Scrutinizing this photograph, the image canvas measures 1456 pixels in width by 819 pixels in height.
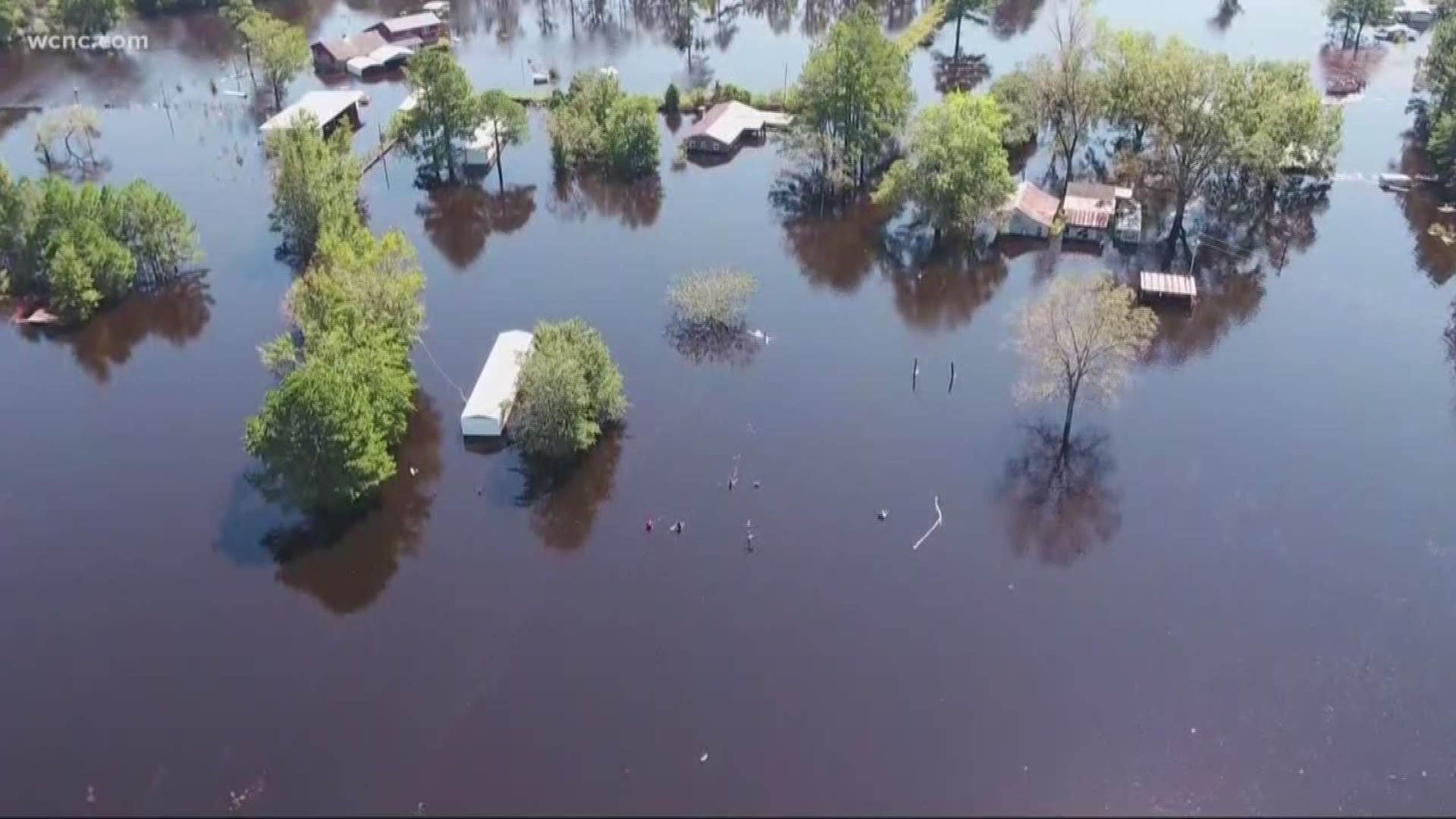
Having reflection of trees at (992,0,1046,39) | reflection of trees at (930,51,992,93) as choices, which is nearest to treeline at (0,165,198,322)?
reflection of trees at (930,51,992,93)

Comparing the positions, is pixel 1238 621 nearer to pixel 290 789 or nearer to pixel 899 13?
pixel 290 789

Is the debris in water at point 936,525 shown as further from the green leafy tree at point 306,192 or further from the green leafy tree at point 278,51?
the green leafy tree at point 278,51

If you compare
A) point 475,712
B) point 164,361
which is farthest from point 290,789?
point 164,361

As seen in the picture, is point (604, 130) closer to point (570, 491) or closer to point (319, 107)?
point (319, 107)

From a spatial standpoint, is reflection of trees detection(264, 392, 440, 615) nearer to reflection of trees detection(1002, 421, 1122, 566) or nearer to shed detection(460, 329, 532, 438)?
shed detection(460, 329, 532, 438)

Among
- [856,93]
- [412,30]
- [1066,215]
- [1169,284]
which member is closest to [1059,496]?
[1169,284]

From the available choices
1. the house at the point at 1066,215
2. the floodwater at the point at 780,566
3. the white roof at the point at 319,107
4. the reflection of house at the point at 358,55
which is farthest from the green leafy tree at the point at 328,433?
the reflection of house at the point at 358,55
